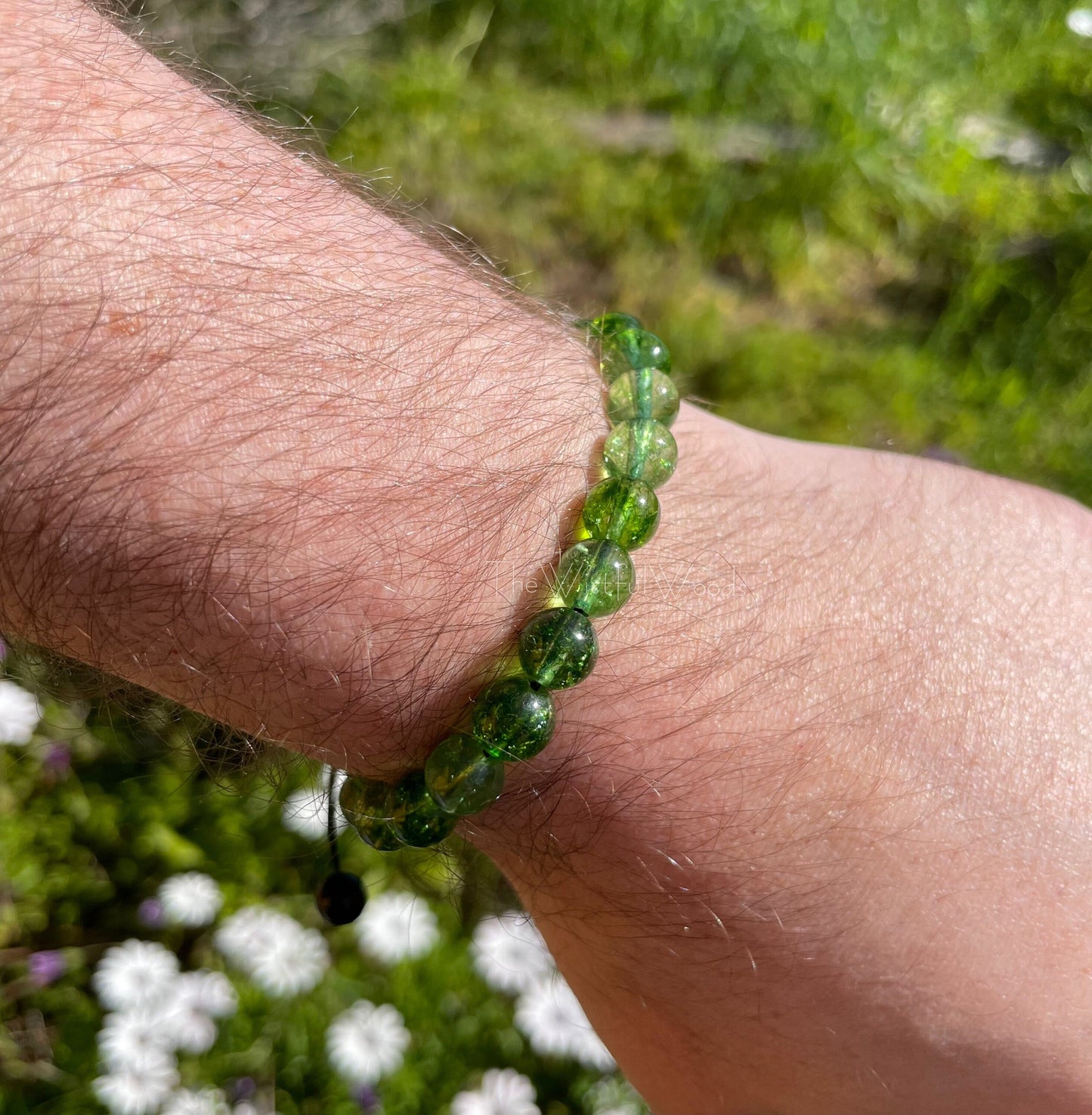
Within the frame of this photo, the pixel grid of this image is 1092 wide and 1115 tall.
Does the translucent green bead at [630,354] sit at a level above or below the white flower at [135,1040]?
above

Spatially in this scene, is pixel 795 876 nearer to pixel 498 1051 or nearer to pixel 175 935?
pixel 498 1051

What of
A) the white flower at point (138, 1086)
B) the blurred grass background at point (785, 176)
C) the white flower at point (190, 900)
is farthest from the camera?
the blurred grass background at point (785, 176)

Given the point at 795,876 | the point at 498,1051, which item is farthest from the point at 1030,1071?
the point at 498,1051

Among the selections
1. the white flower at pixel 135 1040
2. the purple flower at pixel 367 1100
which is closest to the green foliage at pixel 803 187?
the purple flower at pixel 367 1100

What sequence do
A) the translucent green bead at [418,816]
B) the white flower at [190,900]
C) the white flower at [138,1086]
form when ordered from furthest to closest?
the white flower at [190,900]
the white flower at [138,1086]
the translucent green bead at [418,816]

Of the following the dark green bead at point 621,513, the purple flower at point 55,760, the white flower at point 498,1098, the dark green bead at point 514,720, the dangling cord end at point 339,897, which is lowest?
the white flower at point 498,1098

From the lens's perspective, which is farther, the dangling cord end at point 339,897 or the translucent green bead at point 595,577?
the dangling cord end at point 339,897

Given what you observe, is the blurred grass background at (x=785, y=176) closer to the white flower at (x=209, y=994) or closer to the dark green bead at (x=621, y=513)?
the dark green bead at (x=621, y=513)
